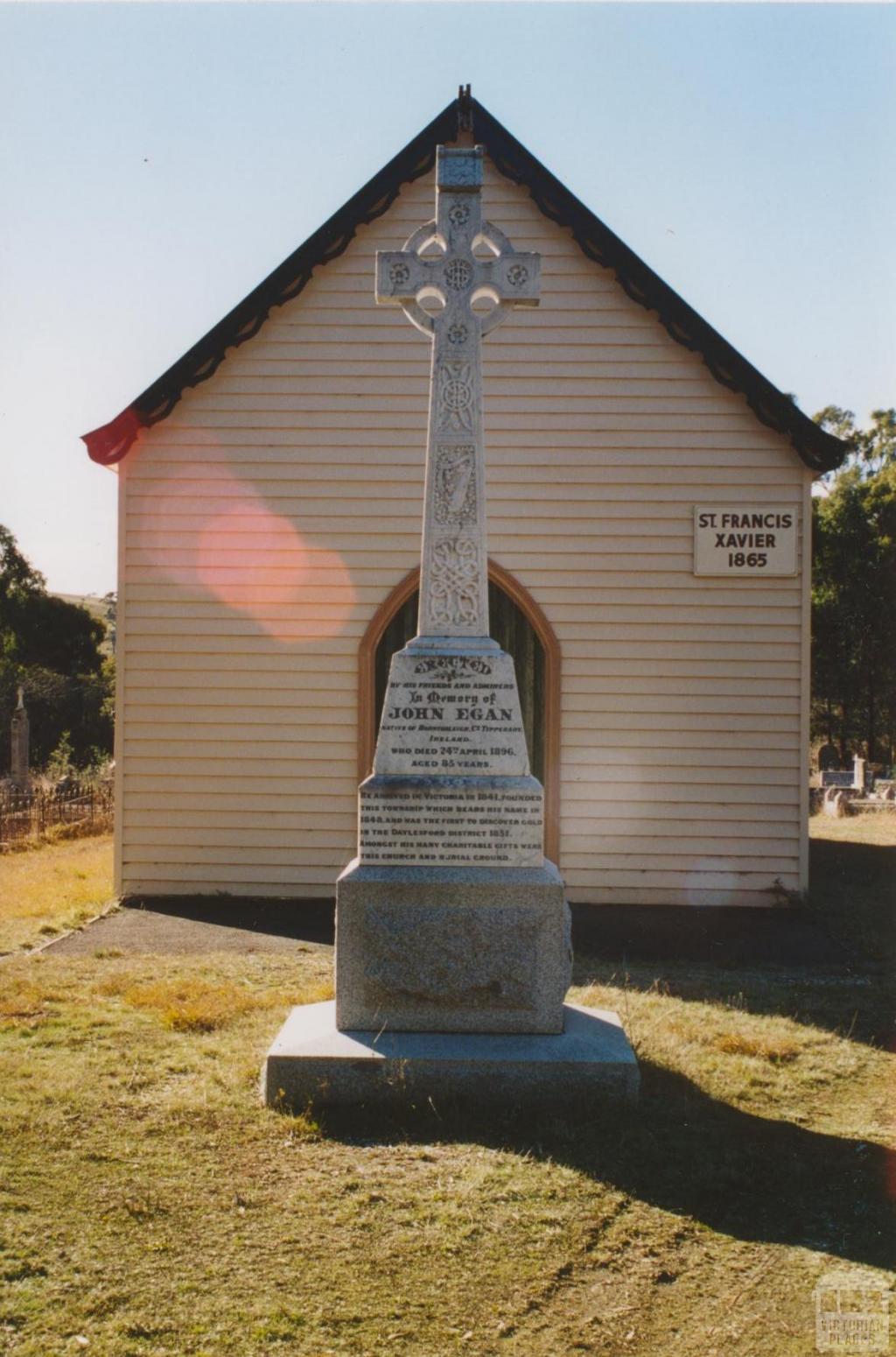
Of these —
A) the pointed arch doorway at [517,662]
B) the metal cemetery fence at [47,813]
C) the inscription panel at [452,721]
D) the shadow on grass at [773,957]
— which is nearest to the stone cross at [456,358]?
the inscription panel at [452,721]

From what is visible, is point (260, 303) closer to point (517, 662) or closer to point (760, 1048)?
point (517, 662)

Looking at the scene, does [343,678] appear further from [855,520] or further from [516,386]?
[855,520]

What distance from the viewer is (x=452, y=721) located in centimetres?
581

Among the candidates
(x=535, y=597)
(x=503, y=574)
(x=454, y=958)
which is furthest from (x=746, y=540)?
(x=454, y=958)

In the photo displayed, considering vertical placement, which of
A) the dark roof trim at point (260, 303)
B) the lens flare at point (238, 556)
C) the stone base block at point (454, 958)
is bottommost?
the stone base block at point (454, 958)

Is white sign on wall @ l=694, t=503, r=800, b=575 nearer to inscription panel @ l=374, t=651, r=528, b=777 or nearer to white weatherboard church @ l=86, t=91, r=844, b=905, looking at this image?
white weatherboard church @ l=86, t=91, r=844, b=905

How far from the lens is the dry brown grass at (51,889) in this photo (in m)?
9.55

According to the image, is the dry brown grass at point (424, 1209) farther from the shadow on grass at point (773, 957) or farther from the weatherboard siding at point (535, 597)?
the weatherboard siding at point (535, 597)

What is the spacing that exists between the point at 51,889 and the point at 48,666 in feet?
101

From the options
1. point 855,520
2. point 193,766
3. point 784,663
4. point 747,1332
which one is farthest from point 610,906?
point 855,520

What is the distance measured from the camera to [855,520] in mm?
33562

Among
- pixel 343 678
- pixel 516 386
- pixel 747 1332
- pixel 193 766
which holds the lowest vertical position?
pixel 747 1332

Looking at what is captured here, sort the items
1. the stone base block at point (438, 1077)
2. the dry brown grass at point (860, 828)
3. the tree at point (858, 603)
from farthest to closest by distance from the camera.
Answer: the tree at point (858, 603), the dry brown grass at point (860, 828), the stone base block at point (438, 1077)

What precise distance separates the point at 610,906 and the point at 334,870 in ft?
8.83
